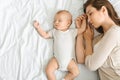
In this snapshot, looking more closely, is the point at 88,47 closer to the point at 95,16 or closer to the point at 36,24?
the point at 95,16

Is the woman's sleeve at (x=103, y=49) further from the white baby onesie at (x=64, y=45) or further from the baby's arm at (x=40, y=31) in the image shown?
the baby's arm at (x=40, y=31)

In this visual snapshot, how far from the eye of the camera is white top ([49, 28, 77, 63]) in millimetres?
1352

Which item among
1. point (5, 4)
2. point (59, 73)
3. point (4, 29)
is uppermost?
point (5, 4)

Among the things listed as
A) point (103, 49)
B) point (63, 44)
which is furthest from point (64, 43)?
point (103, 49)

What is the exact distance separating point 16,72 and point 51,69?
0.20m

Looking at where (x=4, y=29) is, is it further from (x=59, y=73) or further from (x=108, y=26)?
(x=108, y=26)

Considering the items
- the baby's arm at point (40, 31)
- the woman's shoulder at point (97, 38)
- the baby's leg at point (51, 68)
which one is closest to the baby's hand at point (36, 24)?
the baby's arm at point (40, 31)

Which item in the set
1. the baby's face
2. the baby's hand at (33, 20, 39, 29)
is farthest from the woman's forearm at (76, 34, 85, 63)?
the baby's hand at (33, 20, 39, 29)

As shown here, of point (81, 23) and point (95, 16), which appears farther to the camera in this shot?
point (81, 23)

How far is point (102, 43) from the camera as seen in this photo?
1.27 m

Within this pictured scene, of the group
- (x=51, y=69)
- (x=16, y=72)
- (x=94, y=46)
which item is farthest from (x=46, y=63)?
(x=94, y=46)

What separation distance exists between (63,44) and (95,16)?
24cm

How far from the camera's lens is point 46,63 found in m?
1.39

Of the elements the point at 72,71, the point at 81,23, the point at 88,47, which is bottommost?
the point at 72,71
